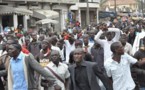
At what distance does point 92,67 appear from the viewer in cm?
673

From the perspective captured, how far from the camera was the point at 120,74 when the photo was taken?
7035 mm

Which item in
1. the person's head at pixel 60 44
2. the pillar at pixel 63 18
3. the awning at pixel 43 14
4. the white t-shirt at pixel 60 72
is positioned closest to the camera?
the white t-shirt at pixel 60 72

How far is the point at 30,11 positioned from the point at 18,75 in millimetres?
29036

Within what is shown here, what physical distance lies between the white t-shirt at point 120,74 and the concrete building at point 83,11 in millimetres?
40700

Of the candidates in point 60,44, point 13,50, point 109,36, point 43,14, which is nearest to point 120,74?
→ point 13,50

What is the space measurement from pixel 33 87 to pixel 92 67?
3.06 ft

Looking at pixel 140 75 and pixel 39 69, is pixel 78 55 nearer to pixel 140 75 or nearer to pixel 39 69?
pixel 39 69

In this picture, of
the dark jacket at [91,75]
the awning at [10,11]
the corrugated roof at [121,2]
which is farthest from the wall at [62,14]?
the corrugated roof at [121,2]

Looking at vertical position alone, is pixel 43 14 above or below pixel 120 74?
below

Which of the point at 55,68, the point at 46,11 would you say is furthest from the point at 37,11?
the point at 55,68

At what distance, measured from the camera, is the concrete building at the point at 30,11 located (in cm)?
3381

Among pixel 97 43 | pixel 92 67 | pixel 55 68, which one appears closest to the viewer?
pixel 92 67

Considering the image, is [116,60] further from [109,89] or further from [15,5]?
[15,5]

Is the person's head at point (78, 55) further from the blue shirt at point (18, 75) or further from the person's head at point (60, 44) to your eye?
the person's head at point (60, 44)
